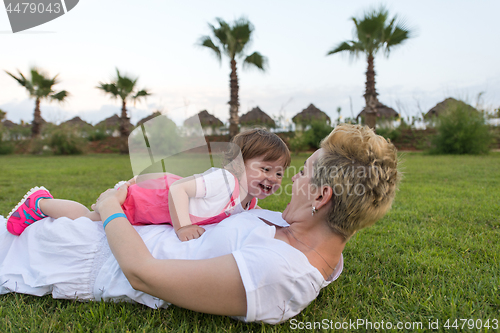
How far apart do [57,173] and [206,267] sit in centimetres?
846

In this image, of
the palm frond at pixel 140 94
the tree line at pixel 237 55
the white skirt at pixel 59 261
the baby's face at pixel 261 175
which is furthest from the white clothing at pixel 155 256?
the palm frond at pixel 140 94

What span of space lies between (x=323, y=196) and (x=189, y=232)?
29.8 inches

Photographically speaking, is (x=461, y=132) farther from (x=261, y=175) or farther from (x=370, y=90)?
(x=261, y=175)

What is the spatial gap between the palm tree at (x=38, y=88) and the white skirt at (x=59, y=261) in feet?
70.2

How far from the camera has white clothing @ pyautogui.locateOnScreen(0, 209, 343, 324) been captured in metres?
1.21

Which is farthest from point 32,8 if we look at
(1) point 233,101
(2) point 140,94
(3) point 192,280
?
(2) point 140,94

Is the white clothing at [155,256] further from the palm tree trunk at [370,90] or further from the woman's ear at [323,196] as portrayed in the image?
the palm tree trunk at [370,90]

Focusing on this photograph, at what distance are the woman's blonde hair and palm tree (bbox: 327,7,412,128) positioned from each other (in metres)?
14.4

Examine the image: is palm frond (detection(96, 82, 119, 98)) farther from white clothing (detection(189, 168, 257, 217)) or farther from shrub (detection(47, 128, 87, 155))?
white clothing (detection(189, 168, 257, 217))

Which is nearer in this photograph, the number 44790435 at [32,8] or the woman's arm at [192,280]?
the woman's arm at [192,280]

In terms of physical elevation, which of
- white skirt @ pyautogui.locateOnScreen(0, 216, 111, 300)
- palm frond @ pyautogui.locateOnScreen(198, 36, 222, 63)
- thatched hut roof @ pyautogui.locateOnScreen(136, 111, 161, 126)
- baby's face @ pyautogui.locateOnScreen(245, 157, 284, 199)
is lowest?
white skirt @ pyautogui.locateOnScreen(0, 216, 111, 300)

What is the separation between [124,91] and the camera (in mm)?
19578

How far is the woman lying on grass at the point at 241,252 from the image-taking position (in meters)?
1.19

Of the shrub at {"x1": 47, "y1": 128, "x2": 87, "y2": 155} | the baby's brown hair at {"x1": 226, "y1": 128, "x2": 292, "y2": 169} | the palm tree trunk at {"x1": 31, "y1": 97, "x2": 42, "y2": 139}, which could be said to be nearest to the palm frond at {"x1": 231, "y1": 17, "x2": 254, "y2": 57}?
the shrub at {"x1": 47, "y1": 128, "x2": 87, "y2": 155}
